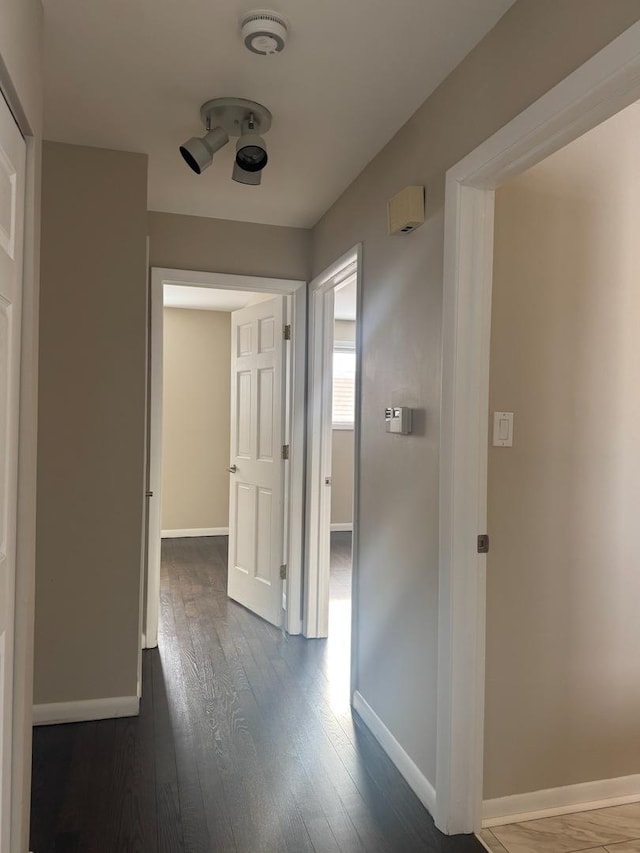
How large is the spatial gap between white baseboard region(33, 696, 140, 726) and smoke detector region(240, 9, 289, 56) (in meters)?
2.45

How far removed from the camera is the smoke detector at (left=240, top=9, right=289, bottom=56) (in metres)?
1.61

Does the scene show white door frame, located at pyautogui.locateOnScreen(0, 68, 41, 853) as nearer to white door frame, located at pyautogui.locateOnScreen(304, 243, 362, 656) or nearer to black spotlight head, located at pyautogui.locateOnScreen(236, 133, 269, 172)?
black spotlight head, located at pyautogui.locateOnScreen(236, 133, 269, 172)

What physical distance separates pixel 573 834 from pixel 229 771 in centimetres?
114

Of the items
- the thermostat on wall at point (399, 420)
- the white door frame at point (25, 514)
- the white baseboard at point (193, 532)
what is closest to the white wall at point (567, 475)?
the thermostat on wall at point (399, 420)

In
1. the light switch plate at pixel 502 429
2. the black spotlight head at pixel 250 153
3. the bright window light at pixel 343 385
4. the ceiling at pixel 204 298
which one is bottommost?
the light switch plate at pixel 502 429

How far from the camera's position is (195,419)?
6.14 m

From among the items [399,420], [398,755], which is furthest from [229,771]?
[399,420]

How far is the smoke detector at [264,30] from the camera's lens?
5.27 ft

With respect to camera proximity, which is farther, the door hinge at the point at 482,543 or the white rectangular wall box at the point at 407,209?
the white rectangular wall box at the point at 407,209

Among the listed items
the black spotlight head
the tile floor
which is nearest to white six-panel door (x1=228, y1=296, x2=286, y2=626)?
the black spotlight head

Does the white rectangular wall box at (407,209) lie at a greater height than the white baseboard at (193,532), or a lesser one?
greater

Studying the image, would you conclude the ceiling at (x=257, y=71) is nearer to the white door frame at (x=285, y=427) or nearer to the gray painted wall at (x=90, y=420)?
the gray painted wall at (x=90, y=420)

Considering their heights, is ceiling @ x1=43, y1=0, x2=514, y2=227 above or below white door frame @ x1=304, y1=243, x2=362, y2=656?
above

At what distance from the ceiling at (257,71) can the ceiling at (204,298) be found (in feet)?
8.42
